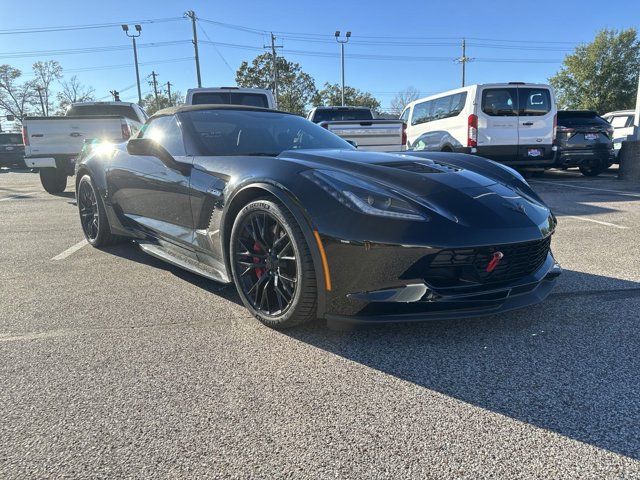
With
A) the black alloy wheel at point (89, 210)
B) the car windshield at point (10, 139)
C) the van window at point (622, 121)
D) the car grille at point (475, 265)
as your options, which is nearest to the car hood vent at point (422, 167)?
the car grille at point (475, 265)

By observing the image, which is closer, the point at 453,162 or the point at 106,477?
the point at 106,477

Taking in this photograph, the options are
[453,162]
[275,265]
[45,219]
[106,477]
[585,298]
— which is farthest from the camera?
[45,219]

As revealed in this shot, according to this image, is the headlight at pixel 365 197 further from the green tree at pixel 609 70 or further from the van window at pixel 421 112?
the green tree at pixel 609 70

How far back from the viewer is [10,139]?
21.8 meters

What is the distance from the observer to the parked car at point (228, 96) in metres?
9.23

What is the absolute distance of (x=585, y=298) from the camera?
10.0 ft

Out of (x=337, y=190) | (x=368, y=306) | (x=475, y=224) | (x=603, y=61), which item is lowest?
(x=368, y=306)

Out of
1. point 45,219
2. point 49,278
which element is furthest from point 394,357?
point 45,219

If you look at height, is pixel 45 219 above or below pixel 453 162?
below

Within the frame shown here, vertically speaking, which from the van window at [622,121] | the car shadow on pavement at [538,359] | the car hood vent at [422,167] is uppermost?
the van window at [622,121]

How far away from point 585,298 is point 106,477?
9.48 ft

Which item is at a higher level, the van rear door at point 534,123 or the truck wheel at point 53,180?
the van rear door at point 534,123

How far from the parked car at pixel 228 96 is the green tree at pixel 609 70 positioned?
3109 cm

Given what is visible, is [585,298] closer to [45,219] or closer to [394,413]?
[394,413]
